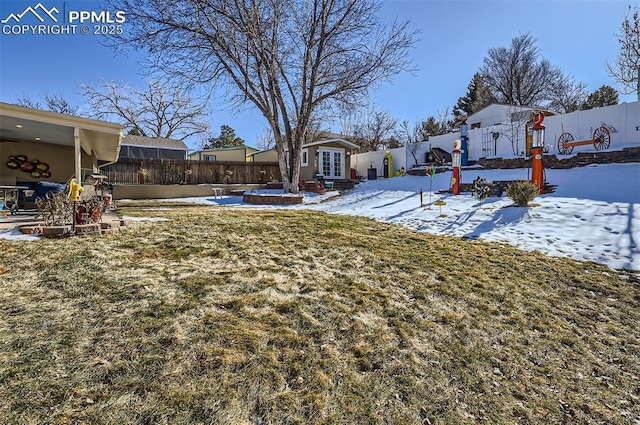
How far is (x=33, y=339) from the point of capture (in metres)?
2.11

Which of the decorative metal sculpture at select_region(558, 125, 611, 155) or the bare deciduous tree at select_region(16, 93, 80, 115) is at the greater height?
the bare deciduous tree at select_region(16, 93, 80, 115)

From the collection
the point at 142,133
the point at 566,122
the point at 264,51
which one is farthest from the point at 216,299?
the point at 142,133

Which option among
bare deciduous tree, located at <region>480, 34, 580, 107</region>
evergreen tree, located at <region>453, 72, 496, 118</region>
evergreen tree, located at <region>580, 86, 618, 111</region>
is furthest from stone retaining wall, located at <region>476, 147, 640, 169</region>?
evergreen tree, located at <region>453, 72, 496, 118</region>

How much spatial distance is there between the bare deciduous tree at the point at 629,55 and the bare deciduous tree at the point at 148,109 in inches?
985

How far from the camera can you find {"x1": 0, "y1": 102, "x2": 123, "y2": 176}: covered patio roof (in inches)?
244

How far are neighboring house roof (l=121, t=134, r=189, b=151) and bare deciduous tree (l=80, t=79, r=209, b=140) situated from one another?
3.78m

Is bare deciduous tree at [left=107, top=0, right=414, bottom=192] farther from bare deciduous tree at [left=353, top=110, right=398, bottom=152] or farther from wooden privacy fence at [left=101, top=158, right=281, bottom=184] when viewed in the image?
bare deciduous tree at [left=353, top=110, right=398, bottom=152]

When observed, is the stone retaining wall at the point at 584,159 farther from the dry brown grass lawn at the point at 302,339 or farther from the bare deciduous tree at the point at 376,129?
the bare deciduous tree at the point at 376,129

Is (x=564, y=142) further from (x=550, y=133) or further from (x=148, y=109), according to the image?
(x=148, y=109)

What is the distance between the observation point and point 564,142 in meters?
13.3

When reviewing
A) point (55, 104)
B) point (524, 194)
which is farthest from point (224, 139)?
point (524, 194)

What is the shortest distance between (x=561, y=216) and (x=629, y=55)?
33.3 feet

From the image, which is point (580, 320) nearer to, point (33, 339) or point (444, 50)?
point (33, 339)

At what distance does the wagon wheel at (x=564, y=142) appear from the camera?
13055 millimetres
